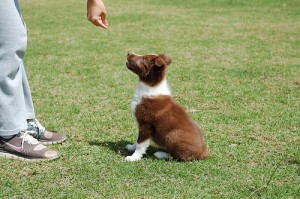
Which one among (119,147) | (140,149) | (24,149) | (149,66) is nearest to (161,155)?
(140,149)

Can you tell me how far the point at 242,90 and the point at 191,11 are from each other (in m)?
8.35

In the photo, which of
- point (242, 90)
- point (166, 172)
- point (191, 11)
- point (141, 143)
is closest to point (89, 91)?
point (242, 90)

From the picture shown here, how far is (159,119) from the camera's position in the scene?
3885 millimetres

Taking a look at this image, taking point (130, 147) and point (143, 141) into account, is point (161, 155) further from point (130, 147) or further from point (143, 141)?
point (130, 147)

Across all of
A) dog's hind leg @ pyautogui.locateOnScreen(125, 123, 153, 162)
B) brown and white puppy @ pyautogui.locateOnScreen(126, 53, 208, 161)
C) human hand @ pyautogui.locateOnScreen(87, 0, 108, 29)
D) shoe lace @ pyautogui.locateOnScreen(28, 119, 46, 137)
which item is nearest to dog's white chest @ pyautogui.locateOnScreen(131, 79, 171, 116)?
brown and white puppy @ pyautogui.locateOnScreen(126, 53, 208, 161)

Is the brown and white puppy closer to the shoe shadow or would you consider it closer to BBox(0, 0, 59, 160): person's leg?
the shoe shadow

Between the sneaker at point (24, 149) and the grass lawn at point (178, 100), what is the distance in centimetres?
7

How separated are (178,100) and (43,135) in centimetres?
196

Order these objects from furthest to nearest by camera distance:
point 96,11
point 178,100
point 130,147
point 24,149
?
point 178,100
point 130,147
point 96,11
point 24,149

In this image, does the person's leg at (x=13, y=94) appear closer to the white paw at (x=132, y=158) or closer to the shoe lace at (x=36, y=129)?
the shoe lace at (x=36, y=129)

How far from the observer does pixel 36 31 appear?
10.8m

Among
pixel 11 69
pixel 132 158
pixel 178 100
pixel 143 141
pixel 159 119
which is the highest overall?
pixel 11 69

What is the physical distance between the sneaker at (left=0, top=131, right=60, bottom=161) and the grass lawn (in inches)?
2.8

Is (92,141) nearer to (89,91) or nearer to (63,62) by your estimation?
(89,91)
